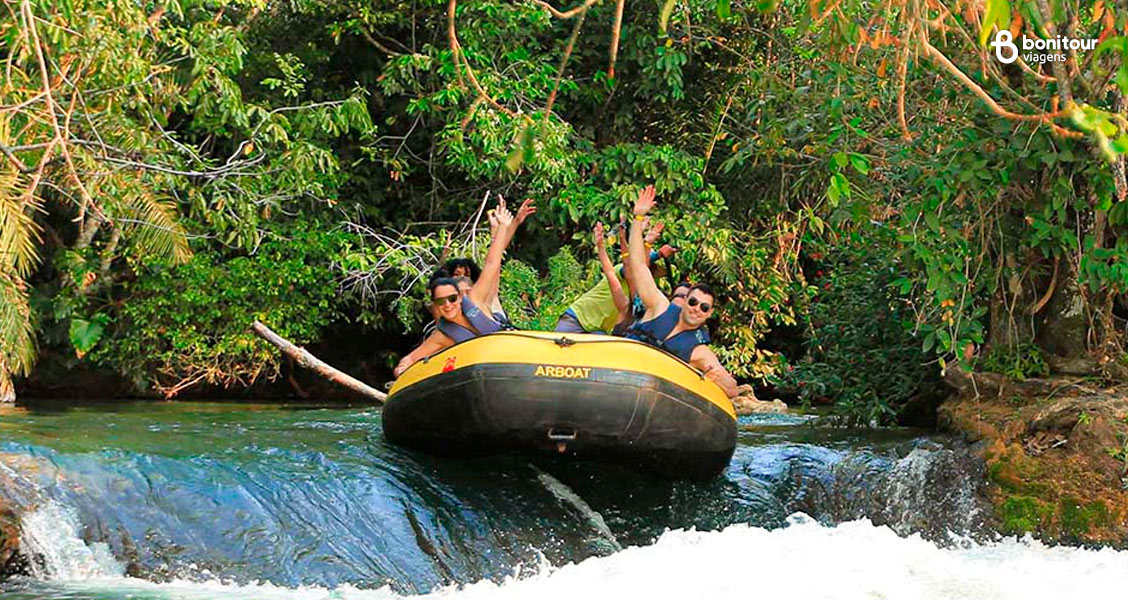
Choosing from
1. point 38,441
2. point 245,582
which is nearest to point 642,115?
point 38,441

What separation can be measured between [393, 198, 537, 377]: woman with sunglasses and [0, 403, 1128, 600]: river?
61 cm

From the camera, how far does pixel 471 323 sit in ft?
23.0

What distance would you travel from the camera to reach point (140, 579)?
5547mm

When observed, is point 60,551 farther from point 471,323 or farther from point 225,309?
point 225,309

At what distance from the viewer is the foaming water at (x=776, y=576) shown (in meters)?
5.46

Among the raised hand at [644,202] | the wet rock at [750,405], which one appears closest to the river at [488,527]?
the raised hand at [644,202]

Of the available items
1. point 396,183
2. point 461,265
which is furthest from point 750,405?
point 461,265

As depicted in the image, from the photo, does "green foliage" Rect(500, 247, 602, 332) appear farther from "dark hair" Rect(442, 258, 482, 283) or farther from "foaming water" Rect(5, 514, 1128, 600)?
"foaming water" Rect(5, 514, 1128, 600)

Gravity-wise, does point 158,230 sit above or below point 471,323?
above

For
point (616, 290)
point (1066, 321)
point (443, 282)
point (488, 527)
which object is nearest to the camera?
point (488, 527)

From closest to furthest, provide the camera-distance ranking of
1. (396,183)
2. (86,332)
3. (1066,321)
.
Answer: (1066,321) → (86,332) → (396,183)

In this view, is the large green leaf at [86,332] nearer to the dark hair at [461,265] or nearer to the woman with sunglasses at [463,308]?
the dark hair at [461,265]

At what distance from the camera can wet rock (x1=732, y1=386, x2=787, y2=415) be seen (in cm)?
1138

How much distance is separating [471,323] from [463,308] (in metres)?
0.10
